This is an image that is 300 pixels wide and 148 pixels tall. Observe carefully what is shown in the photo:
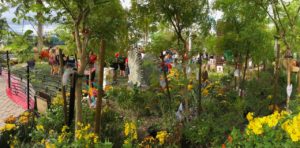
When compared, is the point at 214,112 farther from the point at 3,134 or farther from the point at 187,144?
the point at 3,134

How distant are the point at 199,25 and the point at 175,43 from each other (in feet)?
2.52

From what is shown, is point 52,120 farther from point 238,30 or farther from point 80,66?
point 238,30

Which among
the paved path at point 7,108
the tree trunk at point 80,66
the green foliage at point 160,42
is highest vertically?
the green foliage at point 160,42

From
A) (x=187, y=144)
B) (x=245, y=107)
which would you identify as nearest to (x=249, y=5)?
(x=245, y=107)

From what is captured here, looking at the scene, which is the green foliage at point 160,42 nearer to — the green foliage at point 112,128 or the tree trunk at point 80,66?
the green foliage at point 112,128

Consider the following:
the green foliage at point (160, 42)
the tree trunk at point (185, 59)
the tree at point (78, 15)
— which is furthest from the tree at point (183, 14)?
the tree at point (78, 15)

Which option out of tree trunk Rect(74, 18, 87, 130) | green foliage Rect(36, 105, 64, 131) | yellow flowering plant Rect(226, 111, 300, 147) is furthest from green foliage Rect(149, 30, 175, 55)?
yellow flowering plant Rect(226, 111, 300, 147)

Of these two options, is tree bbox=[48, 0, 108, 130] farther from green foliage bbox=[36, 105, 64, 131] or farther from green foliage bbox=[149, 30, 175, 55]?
green foliage bbox=[149, 30, 175, 55]

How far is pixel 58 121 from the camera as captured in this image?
551 centimetres

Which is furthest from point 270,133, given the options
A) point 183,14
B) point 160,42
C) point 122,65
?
point 122,65

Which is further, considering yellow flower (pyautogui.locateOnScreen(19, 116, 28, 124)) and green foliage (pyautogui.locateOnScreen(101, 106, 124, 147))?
yellow flower (pyautogui.locateOnScreen(19, 116, 28, 124))

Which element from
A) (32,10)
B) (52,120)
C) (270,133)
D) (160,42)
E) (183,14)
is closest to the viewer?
(270,133)

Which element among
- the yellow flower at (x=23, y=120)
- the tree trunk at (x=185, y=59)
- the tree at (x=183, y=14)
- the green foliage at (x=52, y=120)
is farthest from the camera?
the tree trunk at (x=185, y=59)

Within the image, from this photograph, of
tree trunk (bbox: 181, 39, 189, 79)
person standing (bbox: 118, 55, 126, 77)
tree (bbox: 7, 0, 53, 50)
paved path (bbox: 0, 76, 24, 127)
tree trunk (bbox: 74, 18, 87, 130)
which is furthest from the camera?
person standing (bbox: 118, 55, 126, 77)
